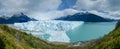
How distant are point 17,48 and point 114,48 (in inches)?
2222

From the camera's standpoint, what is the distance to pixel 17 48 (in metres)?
124

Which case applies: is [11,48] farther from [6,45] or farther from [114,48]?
[114,48]

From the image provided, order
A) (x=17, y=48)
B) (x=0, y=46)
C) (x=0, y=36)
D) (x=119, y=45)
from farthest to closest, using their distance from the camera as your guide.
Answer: (x=17, y=48)
(x=0, y=36)
(x=0, y=46)
(x=119, y=45)

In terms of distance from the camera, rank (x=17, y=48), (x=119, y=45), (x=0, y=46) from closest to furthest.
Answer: (x=119, y=45) → (x=0, y=46) → (x=17, y=48)

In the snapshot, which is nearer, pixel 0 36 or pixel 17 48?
pixel 0 36

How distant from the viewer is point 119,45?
253 ft

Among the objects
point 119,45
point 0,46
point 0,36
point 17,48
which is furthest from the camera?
point 17,48

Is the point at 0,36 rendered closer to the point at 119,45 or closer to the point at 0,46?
the point at 0,46

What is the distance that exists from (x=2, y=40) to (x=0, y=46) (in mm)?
8820

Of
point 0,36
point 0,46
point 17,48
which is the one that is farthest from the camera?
point 17,48

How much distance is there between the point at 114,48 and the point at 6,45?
51735mm

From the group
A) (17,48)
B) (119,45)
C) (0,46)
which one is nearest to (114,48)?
(119,45)

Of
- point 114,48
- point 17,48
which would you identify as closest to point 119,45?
point 114,48

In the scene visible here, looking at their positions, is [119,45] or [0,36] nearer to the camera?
[119,45]
